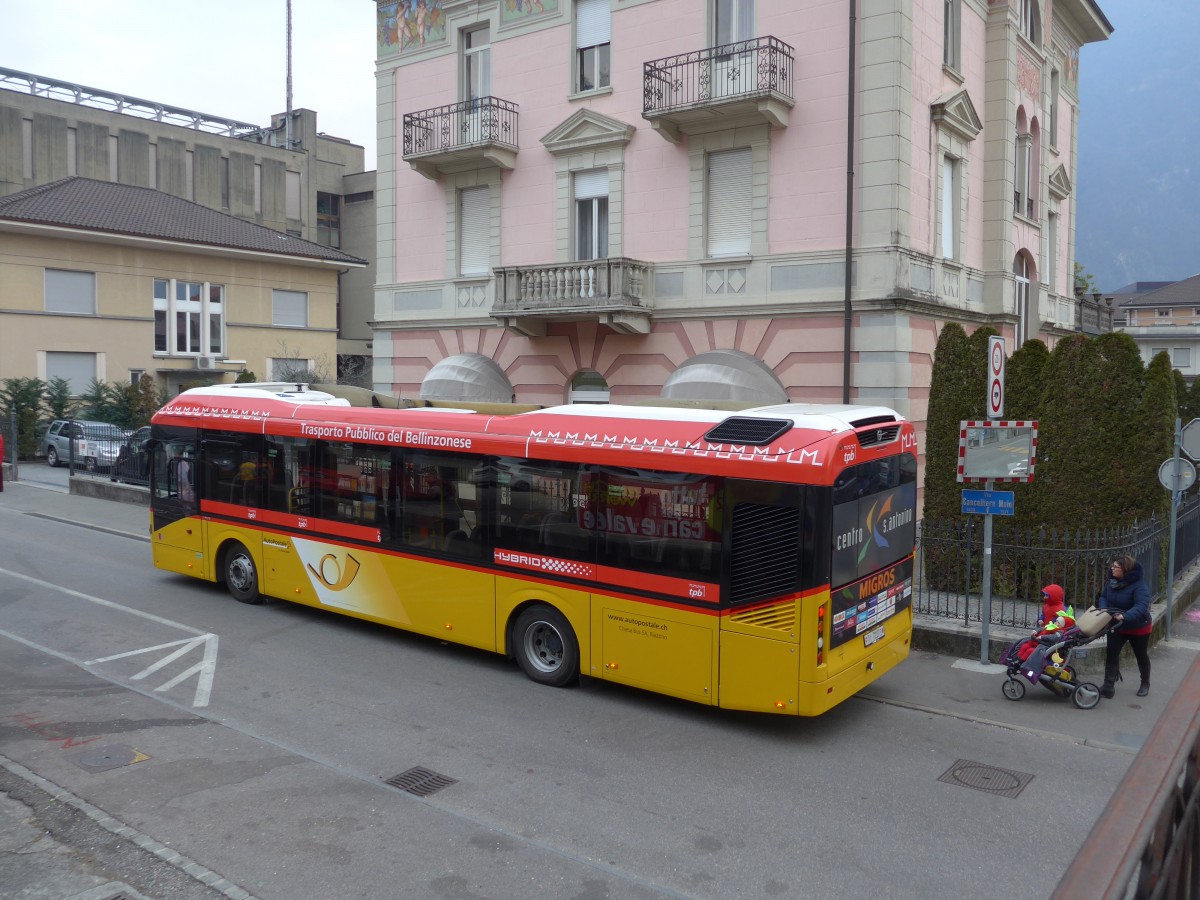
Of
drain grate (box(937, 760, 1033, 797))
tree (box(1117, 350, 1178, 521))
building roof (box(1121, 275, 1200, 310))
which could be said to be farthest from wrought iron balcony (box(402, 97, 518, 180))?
building roof (box(1121, 275, 1200, 310))

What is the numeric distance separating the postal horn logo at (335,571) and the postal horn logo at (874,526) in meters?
6.41

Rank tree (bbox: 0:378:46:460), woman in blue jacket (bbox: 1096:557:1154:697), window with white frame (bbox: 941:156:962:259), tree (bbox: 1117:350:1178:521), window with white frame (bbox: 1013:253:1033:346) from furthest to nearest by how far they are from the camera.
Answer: tree (bbox: 0:378:46:460)
window with white frame (bbox: 1013:253:1033:346)
window with white frame (bbox: 941:156:962:259)
tree (bbox: 1117:350:1178:521)
woman in blue jacket (bbox: 1096:557:1154:697)

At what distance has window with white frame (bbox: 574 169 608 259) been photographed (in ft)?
68.2

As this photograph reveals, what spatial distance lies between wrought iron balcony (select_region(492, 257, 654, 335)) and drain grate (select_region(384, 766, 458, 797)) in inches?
486

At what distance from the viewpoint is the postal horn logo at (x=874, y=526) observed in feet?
31.2

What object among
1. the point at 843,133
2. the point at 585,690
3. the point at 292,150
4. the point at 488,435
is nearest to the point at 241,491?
the point at 488,435

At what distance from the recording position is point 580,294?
65.0 ft

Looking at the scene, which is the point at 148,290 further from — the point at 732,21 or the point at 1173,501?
the point at 1173,501

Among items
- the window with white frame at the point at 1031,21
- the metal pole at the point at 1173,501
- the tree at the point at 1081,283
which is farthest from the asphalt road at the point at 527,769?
the tree at the point at 1081,283

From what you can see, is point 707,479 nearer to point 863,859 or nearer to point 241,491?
point 863,859

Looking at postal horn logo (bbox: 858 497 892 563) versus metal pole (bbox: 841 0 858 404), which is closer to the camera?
postal horn logo (bbox: 858 497 892 563)

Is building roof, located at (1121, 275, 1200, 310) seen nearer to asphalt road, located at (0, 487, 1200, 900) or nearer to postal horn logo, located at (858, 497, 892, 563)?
asphalt road, located at (0, 487, 1200, 900)

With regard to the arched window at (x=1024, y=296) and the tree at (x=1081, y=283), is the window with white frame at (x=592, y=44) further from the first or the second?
the tree at (x=1081, y=283)

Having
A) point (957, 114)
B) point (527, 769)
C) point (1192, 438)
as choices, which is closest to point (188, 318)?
point (957, 114)
